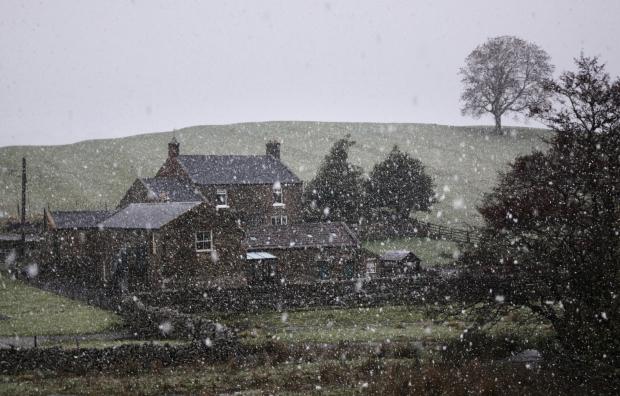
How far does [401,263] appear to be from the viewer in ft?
155

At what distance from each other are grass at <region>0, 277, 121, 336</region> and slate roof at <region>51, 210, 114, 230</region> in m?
10.2

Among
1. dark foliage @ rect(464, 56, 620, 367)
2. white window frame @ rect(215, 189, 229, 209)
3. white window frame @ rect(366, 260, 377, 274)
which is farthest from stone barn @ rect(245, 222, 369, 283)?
dark foliage @ rect(464, 56, 620, 367)

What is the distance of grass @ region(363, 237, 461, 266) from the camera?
177ft

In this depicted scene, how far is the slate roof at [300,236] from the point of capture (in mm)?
46000

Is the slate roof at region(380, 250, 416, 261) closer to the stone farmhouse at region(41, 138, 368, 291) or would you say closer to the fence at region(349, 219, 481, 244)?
the stone farmhouse at region(41, 138, 368, 291)

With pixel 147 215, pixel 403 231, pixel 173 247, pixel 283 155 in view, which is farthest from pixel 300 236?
pixel 283 155

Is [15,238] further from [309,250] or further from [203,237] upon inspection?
[309,250]

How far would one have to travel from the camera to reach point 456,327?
2995 cm

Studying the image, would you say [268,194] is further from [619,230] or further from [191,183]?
[619,230]

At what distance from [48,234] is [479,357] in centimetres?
4510

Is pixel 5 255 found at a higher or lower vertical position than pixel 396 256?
lower

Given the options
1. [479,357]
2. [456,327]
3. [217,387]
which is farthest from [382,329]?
[217,387]

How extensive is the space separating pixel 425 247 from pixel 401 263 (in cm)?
1235

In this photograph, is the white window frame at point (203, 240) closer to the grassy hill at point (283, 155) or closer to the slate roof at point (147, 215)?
the slate roof at point (147, 215)
